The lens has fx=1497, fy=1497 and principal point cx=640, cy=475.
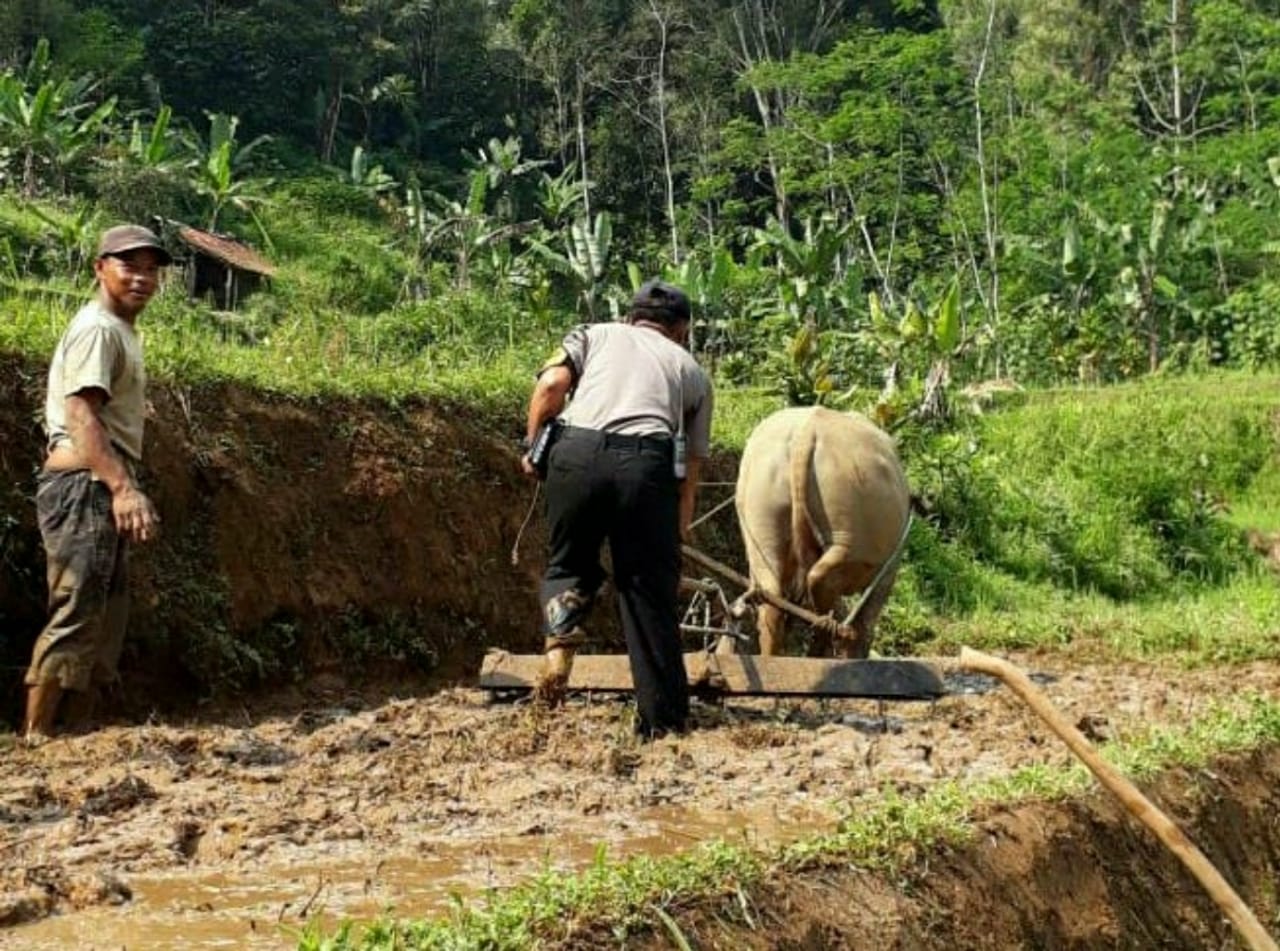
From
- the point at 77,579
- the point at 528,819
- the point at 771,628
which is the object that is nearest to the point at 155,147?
the point at 771,628

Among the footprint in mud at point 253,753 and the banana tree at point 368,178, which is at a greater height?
the banana tree at point 368,178

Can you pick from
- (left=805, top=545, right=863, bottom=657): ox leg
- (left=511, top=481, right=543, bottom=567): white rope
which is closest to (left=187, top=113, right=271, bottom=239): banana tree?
(left=511, top=481, right=543, bottom=567): white rope

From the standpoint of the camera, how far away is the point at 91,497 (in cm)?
518

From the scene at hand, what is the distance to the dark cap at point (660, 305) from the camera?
596 centimetres

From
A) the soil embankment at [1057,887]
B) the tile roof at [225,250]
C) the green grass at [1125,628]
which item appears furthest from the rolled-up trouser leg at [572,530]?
the tile roof at [225,250]

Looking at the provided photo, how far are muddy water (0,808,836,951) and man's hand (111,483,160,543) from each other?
5.79 ft

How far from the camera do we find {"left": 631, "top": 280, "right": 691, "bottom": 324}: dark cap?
19.6 ft

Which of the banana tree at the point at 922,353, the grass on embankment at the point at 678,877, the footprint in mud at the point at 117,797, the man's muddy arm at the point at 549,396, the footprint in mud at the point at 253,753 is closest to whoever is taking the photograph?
the grass on embankment at the point at 678,877

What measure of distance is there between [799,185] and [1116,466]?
36.5 feet

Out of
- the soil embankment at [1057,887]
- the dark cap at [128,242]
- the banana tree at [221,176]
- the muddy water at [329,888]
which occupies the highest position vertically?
the banana tree at [221,176]

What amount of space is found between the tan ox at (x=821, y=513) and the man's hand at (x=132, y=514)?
2.83 meters

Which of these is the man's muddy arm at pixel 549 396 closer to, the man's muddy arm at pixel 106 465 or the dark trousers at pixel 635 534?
the dark trousers at pixel 635 534

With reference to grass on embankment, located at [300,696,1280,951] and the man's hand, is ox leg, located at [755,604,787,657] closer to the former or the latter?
grass on embankment, located at [300,696,1280,951]

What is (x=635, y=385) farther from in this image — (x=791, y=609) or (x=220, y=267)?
(x=220, y=267)
